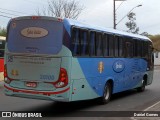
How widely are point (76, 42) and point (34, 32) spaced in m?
1.34

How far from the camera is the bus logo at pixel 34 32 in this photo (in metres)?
12.0

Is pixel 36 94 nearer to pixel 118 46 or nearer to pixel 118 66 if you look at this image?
pixel 118 66

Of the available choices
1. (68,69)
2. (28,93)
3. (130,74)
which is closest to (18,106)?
(28,93)

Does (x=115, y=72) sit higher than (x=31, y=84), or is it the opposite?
(x=115, y=72)

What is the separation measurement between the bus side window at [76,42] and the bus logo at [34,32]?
2.93 ft

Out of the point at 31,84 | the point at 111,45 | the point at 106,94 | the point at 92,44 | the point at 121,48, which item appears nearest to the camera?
the point at 31,84

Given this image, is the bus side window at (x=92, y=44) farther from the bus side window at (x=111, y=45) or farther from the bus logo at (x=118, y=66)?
the bus logo at (x=118, y=66)

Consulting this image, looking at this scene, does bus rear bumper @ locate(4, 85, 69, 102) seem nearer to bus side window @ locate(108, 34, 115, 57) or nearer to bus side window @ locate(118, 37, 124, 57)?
bus side window @ locate(108, 34, 115, 57)

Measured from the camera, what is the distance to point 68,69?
11727 millimetres

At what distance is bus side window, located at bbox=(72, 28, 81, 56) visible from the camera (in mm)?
12124

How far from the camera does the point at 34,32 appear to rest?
1203 centimetres

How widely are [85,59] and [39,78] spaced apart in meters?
1.83

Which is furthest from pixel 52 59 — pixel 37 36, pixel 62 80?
pixel 37 36

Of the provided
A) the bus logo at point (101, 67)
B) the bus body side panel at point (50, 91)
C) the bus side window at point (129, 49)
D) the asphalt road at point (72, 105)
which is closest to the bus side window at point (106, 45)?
Answer: the bus logo at point (101, 67)
